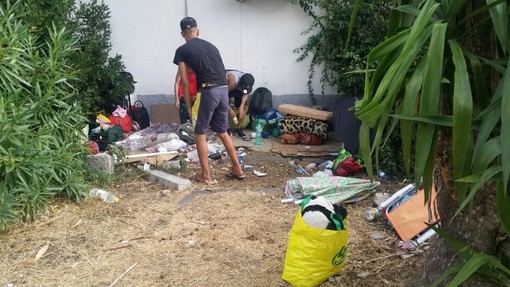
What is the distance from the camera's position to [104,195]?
5.29 metres

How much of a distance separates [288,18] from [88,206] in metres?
4.89

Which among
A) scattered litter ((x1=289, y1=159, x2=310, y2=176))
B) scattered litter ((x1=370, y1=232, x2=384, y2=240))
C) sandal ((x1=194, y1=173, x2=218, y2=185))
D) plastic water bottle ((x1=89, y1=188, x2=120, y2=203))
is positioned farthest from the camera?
scattered litter ((x1=289, y1=159, x2=310, y2=176))

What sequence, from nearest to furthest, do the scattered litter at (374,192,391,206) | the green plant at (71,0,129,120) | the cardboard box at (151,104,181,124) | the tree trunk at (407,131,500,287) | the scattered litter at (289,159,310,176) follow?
the tree trunk at (407,131,500,287) → the scattered litter at (374,192,391,206) → the scattered litter at (289,159,310,176) → the green plant at (71,0,129,120) → the cardboard box at (151,104,181,124)

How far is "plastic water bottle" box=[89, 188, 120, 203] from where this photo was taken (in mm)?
5258

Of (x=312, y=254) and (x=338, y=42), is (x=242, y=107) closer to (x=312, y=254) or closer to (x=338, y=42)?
(x=338, y=42)

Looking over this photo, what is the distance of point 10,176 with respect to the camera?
14.3ft

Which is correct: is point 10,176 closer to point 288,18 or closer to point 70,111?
point 70,111

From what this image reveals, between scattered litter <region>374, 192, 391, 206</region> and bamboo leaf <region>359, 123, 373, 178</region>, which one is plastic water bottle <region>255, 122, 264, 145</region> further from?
bamboo leaf <region>359, 123, 373, 178</region>

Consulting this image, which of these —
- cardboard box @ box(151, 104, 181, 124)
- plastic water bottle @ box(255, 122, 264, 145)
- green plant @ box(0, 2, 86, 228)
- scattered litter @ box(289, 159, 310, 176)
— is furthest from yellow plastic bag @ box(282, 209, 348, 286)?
cardboard box @ box(151, 104, 181, 124)

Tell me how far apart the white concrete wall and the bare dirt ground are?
370 cm

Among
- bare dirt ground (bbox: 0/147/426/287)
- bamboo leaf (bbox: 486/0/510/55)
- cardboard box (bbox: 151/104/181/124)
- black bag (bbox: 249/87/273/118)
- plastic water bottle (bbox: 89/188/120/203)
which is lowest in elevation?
bare dirt ground (bbox: 0/147/426/287)

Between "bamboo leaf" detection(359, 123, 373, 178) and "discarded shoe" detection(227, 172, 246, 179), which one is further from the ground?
"bamboo leaf" detection(359, 123, 373, 178)

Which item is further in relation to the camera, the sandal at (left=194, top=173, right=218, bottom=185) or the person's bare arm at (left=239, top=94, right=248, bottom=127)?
the person's bare arm at (left=239, top=94, right=248, bottom=127)

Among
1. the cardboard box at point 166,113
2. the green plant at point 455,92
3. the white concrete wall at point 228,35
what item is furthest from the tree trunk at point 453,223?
the cardboard box at point 166,113
